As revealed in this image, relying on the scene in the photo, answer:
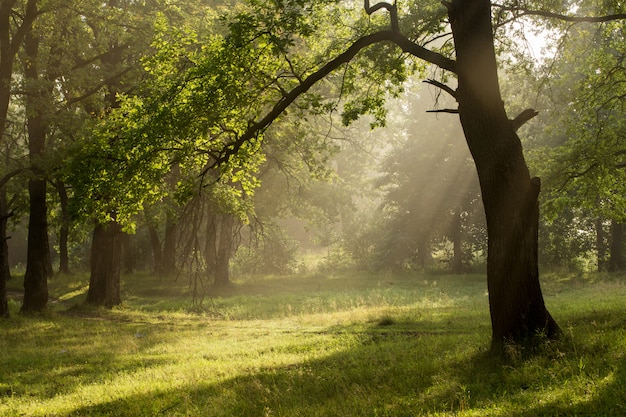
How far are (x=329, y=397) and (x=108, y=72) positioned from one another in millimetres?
18069

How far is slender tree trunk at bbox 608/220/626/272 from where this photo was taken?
1287 inches

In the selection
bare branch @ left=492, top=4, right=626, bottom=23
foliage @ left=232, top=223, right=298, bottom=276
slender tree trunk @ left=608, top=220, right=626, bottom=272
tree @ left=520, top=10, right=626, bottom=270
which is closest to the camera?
bare branch @ left=492, top=4, right=626, bottom=23

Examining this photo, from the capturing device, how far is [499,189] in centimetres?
969

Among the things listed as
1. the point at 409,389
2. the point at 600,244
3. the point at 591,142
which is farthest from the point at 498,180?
the point at 600,244

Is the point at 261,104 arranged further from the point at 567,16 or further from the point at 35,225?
the point at 35,225

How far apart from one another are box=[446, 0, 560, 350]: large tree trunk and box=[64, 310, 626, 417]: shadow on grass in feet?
2.38

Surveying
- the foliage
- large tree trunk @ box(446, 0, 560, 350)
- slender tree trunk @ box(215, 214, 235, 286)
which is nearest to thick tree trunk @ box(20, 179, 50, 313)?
slender tree trunk @ box(215, 214, 235, 286)

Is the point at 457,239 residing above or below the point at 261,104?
below

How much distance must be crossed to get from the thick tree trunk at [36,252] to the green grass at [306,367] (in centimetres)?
97

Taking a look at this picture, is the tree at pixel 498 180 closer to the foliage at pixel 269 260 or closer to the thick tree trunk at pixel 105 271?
the thick tree trunk at pixel 105 271

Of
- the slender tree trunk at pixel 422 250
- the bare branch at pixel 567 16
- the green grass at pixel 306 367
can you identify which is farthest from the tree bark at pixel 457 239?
the bare branch at pixel 567 16

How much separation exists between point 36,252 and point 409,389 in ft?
56.0

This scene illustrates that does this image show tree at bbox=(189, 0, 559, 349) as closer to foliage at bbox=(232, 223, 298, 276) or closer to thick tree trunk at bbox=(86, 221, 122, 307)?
thick tree trunk at bbox=(86, 221, 122, 307)

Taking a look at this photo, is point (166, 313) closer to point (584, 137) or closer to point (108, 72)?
point (108, 72)
